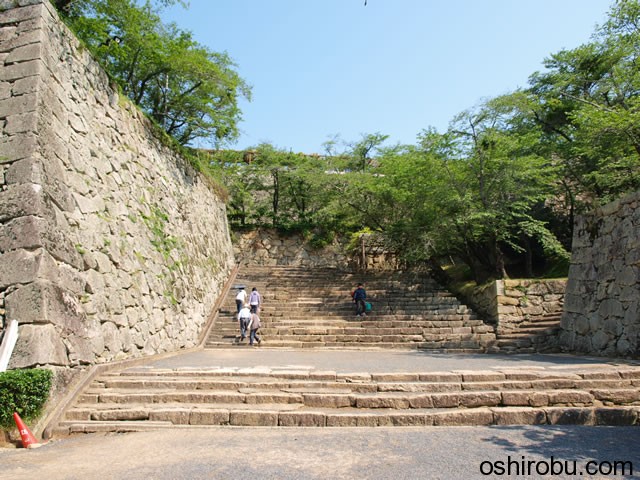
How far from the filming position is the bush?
4.68m

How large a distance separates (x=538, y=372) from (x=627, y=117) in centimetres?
793

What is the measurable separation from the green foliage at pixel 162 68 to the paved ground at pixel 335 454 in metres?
9.51

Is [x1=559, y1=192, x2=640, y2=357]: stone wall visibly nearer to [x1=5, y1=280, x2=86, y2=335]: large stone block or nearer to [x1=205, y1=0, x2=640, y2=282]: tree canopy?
[x1=205, y1=0, x2=640, y2=282]: tree canopy

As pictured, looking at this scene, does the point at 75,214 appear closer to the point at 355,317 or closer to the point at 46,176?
the point at 46,176

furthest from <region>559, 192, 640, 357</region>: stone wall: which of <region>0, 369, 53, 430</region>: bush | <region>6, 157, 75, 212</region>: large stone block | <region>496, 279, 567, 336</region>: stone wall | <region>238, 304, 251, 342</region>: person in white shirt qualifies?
<region>6, 157, 75, 212</region>: large stone block

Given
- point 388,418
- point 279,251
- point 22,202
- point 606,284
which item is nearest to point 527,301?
point 606,284

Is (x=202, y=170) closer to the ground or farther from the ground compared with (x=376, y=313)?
farther from the ground

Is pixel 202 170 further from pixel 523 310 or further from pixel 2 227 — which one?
pixel 523 310

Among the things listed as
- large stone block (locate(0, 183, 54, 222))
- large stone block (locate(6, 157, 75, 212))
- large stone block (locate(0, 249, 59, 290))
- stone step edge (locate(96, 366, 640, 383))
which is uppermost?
large stone block (locate(6, 157, 75, 212))

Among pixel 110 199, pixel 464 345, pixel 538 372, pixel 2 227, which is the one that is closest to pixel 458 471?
pixel 538 372

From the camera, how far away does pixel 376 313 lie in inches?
574

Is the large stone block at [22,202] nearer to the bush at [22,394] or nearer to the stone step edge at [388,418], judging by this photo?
the bush at [22,394]

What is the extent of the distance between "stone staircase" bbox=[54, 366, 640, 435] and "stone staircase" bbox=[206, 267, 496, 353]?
5.90 metres

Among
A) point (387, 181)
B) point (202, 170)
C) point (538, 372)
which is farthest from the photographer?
point (387, 181)
